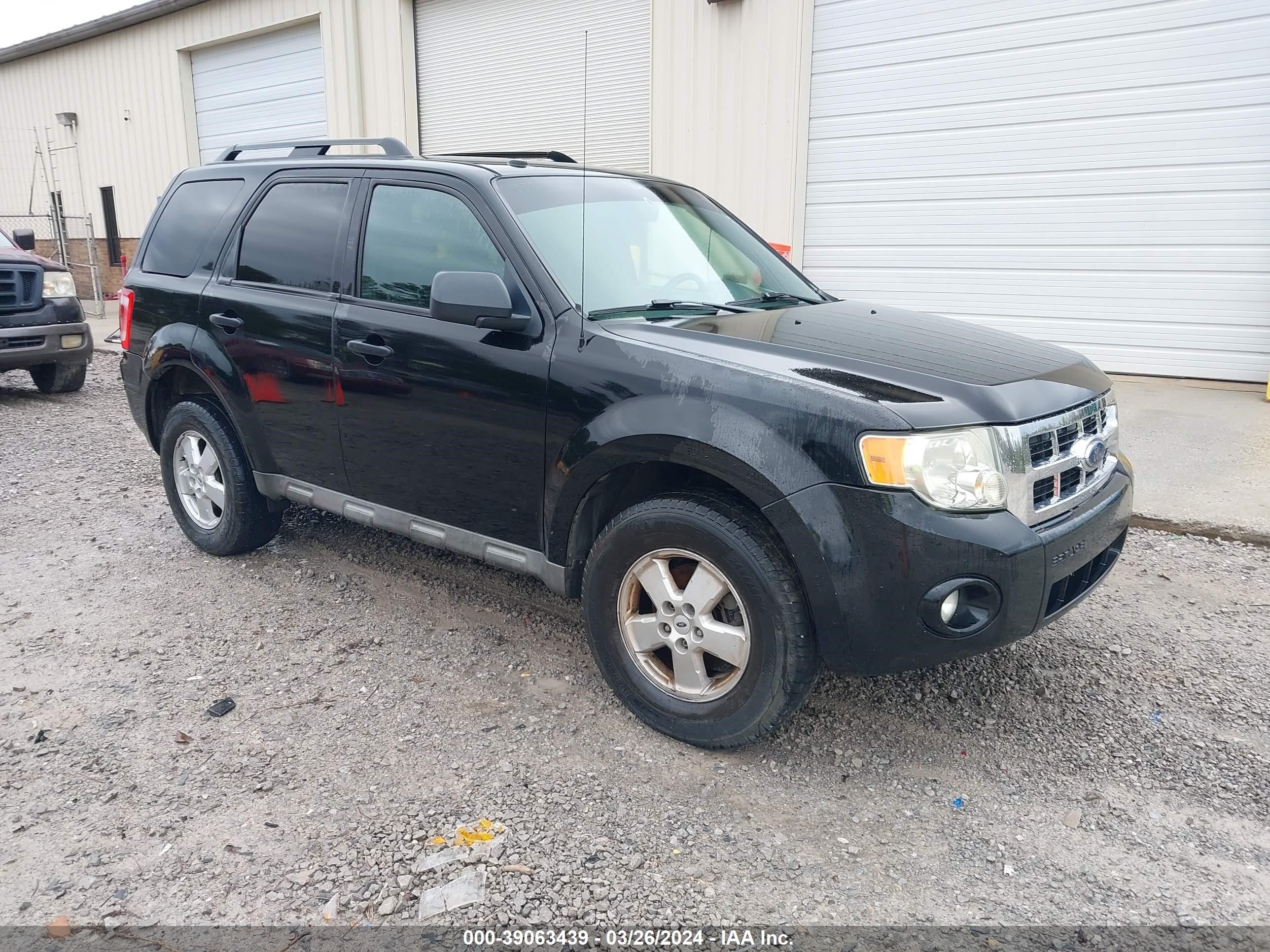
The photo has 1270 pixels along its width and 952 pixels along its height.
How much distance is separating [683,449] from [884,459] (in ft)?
2.04

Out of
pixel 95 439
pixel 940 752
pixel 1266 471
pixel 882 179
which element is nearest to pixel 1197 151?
pixel 882 179

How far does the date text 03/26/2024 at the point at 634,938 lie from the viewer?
2.24 meters

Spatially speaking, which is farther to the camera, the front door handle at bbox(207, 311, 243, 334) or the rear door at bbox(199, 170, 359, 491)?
the front door handle at bbox(207, 311, 243, 334)

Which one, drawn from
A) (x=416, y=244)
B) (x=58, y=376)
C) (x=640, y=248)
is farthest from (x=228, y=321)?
(x=58, y=376)

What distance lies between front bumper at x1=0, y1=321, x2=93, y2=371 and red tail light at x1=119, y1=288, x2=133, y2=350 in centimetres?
469

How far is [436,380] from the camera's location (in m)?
3.48

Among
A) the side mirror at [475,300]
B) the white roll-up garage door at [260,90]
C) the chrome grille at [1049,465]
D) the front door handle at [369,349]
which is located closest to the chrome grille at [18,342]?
the white roll-up garage door at [260,90]

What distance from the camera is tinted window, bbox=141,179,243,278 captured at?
4520 mm

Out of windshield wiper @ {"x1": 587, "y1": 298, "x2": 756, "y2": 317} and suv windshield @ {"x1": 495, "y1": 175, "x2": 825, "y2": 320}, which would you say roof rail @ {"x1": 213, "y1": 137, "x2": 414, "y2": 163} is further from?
windshield wiper @ {"x1": 587, "y1": 298, "x2": 756, "y2": 317}

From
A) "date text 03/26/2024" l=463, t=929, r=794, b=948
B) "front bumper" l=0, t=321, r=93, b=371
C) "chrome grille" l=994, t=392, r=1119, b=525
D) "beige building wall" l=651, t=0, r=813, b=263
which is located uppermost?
"beige building wall" l=651, t=0, r=813, b=263

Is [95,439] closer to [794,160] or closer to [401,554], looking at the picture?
[401,554]

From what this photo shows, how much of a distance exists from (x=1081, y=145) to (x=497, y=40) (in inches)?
288

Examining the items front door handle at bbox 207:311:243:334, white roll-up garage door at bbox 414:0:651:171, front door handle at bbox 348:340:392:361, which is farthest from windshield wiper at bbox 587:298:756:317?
white roll-up garage door at bbox 414:0:651:171

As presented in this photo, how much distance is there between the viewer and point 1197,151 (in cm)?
768
